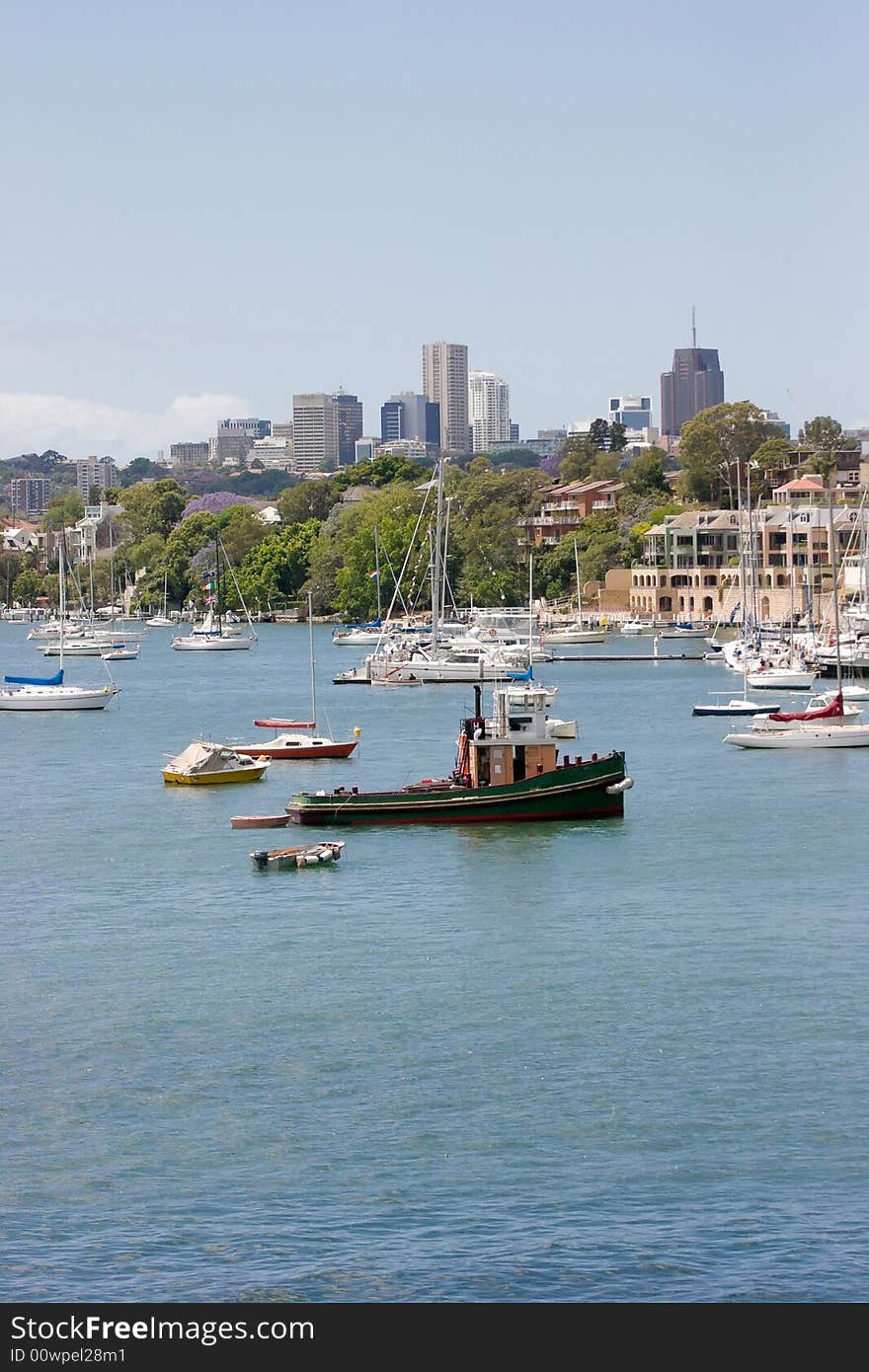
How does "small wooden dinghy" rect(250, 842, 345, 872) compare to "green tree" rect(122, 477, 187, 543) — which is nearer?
"small wooden dinghy" rect(250, 842, 345, 872)

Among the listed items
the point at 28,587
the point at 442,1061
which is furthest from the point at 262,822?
the point at 28,587

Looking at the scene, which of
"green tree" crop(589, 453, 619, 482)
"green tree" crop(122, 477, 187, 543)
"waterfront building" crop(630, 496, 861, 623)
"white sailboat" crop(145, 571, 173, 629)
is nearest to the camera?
"waterfront building" crop(630, 496, 861, 623)

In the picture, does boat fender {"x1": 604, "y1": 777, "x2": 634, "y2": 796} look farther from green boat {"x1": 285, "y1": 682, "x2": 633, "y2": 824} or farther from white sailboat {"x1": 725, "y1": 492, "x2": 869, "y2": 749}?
white sailboat {"x1": 725, "y1": 492, "x2": 869, "y2": 749}

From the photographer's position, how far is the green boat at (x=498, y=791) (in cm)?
3972

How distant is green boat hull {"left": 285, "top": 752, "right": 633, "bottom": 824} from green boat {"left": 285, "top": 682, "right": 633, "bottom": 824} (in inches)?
0.7

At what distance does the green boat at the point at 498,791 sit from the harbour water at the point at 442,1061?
64 cm

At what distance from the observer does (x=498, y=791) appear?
3959cm

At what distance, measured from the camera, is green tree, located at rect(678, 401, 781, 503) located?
508ft

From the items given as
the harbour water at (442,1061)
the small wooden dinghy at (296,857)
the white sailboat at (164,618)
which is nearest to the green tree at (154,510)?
the white sailboat at (164,618)

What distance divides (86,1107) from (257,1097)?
5.65 ft

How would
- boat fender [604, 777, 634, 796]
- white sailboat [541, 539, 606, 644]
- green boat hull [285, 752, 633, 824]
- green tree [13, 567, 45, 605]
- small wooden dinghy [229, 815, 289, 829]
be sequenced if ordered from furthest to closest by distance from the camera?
green tree [13, 567, 45, 605] < white sailboat [541, 539, 606, 644] < boat fender [604, 777, 634, 796] < small wooden dinghy [229, 815, 289, 829] < green boat hull [285, 752, 633, 824]

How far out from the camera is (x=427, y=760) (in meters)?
51.9

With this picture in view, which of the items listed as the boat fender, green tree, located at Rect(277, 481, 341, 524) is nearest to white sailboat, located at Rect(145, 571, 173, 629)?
green tree, located at Rect(277, 481, 341, 524)

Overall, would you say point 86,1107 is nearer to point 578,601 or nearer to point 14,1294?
point 14,1294
